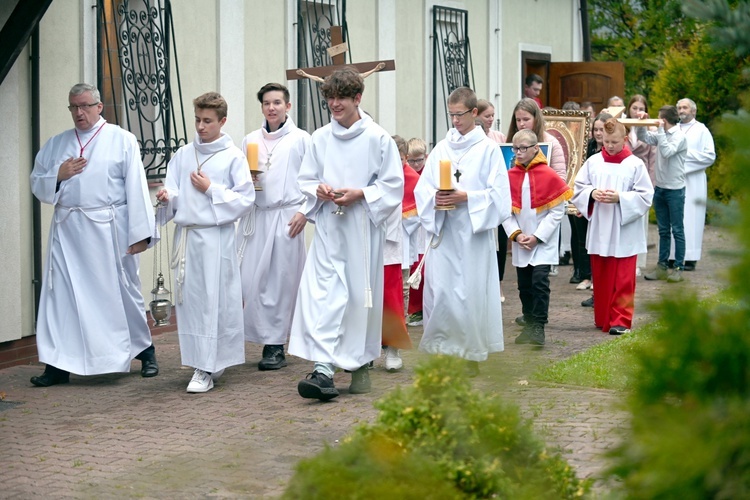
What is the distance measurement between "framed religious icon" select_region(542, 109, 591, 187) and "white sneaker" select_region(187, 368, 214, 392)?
6.46 meters

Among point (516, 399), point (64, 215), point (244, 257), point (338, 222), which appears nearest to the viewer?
point (516, 399)

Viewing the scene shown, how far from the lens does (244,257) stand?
868 cm

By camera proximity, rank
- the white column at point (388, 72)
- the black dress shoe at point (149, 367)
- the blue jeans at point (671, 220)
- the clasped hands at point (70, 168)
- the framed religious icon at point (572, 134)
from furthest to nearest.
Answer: the white column at point (388, 72) → the blue jeans at point (671, 220) → the framed religious icon at point (572, 134) → the black dress shoe at point (149, 367) → the clasped hands at point (70, 168)

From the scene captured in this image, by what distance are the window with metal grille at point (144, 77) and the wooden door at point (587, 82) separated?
9.26 meters

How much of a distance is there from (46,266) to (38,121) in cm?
134

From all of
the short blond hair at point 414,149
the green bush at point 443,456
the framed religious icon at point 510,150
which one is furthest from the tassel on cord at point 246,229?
the green bush at point 443,456

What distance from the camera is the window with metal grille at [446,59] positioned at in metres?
15.5

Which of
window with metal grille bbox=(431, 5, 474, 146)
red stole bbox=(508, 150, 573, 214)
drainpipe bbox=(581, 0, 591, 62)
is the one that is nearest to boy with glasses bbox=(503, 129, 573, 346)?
red stole bbox=(508, 150, 573, 214)

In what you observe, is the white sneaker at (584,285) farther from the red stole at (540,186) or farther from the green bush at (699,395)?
the green bush at (699,395)

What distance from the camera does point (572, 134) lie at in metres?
13.2

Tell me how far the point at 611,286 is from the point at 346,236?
344 centimetres

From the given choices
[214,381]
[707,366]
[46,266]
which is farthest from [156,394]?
[707,366]

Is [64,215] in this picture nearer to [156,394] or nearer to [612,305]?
[156,394]

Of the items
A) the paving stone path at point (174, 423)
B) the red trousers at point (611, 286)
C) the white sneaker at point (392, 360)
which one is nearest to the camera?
the paving stone path at point (174, 423)
